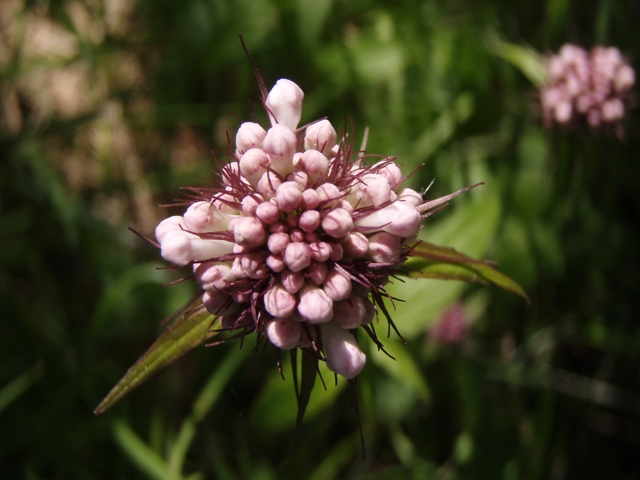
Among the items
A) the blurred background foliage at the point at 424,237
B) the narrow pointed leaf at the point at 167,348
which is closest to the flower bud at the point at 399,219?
the narrow pointed leaf at the point at 167,348

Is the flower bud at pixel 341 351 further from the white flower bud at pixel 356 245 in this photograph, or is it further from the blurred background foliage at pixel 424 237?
the blurred background foliage at pixel 424 237

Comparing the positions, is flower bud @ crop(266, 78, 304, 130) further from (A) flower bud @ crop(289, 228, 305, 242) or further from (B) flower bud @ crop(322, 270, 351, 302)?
(B) flower bud @ crop(322, 270, 351, 302)

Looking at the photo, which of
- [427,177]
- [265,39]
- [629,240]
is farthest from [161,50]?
[629,240]

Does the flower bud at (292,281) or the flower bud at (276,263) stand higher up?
the flower bud at (276,263)

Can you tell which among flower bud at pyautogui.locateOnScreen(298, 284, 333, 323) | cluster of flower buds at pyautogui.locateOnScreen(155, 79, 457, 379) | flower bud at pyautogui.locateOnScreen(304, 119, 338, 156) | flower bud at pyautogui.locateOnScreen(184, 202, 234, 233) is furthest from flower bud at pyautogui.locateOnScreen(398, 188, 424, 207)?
flower bud at pyautogui.locateOnScreen(184, 202, 234, 233)

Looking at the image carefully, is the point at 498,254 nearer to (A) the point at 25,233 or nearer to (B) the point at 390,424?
(B) the point at 390,424
